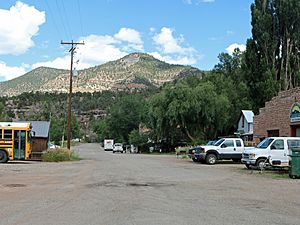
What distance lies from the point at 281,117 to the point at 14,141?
68.3 feet

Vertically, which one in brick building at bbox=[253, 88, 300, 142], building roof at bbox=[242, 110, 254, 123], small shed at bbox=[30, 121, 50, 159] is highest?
building roof at bbox=[242, 110, 254, 123]

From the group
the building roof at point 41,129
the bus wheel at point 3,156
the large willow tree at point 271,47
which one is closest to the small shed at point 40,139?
the building roof at point 41,129

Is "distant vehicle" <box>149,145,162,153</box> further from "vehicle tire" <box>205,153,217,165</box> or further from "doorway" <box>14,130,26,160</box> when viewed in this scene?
"doorway" <box>14,130,26,160</box>

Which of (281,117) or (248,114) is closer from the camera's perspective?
(281,117)

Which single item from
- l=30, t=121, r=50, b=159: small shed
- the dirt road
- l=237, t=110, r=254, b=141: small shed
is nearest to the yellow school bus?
l=30, t=121, r=50, b=159: small shed

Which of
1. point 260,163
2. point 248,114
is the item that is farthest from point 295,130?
point 248,114

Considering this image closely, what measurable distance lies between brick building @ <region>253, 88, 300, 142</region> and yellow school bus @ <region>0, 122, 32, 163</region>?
64.7ft

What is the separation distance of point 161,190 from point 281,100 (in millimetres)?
22974

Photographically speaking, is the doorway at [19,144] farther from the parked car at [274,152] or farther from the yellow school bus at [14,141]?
the parked car at [274,152]

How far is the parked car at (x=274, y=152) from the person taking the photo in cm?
2631

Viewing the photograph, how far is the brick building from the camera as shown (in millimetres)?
34344

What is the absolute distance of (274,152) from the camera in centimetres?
2661

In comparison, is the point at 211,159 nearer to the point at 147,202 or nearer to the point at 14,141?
the point at 14,141

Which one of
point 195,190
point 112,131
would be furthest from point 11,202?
point 112,131
